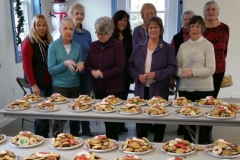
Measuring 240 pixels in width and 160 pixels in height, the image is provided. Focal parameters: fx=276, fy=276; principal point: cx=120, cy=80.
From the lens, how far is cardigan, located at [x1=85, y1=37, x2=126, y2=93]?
2.63 metres

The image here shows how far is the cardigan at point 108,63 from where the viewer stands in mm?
2627

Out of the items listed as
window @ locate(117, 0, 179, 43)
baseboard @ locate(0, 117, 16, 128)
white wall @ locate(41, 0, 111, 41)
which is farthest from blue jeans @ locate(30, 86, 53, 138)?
window @ locate(117, 0, 179, 43)

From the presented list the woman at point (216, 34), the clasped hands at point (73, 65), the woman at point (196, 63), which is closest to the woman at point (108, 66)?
the clasped hands at point (73, 65)

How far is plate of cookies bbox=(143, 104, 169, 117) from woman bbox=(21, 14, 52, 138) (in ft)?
3.88

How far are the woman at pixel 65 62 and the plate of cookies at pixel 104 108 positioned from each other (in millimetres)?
456

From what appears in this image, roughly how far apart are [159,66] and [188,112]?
620 millimetres

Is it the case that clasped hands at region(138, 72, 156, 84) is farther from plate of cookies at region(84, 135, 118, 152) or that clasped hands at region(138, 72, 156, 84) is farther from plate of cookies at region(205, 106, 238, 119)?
plate of cookies at region(84, 135, 118, 152)

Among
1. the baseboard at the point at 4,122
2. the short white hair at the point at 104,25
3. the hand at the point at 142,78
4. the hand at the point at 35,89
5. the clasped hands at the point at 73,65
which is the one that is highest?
the short white hair at the point at 104,25

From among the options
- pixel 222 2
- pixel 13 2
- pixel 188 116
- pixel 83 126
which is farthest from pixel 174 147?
pixel 222 2

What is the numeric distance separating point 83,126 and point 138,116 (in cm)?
146

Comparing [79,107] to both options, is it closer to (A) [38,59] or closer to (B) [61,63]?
(B) [61,63]

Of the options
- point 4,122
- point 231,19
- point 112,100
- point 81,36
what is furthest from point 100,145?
point 231,19

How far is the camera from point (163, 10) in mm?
4902

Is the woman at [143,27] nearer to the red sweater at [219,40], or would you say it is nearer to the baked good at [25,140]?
the red sweater at [219,40]
